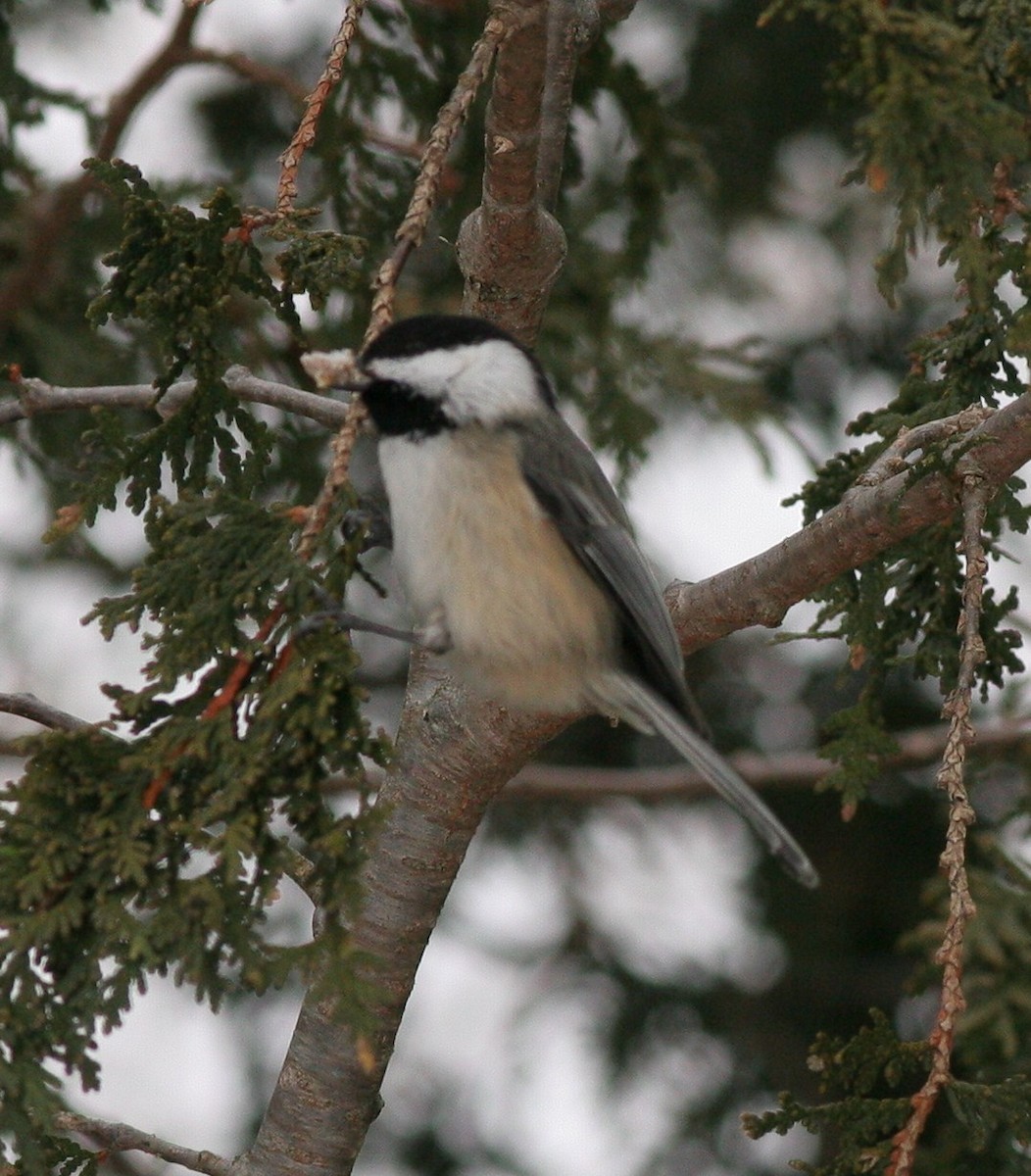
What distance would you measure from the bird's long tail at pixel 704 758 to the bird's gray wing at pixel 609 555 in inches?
1.0

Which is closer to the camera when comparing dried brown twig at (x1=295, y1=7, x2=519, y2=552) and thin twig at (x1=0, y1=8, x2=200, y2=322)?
dried brown twig at (x1=295, y1=7, x2=519, y2=552)

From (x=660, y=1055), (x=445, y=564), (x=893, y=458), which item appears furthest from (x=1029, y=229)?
(x=660, y=1055)

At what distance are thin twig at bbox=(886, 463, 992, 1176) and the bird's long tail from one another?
0.17 m

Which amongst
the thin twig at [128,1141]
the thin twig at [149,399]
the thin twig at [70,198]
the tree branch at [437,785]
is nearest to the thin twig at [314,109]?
the thin twig at [149,399]

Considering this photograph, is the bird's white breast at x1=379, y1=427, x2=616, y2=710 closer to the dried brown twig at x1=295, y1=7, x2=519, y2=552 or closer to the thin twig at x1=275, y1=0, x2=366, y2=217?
the dried brown twig at x1=295, y1=7, x2=519, y2=552

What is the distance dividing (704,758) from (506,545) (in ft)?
1.26

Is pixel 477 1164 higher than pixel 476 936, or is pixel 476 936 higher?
pixel 476 936

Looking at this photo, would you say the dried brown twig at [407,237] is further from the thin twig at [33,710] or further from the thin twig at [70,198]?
the thin twig at [70,198]

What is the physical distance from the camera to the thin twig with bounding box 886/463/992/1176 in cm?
190

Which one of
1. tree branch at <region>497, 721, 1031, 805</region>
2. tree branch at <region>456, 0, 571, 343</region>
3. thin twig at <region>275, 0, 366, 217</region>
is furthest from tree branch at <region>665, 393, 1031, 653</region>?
tree branch at <region>497, 721, 1031, 805</region>

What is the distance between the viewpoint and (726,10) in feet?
14.2

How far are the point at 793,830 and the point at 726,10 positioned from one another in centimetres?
224

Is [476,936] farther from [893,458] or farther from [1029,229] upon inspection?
[1029,229]

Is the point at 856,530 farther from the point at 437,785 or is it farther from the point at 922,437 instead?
the point at 437,785
